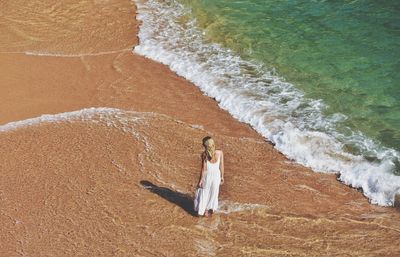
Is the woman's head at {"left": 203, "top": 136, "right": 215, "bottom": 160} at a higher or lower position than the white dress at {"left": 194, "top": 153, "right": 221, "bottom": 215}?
higher

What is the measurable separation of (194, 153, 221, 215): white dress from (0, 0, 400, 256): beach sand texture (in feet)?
0.67

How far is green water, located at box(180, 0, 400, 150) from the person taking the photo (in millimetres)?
12180

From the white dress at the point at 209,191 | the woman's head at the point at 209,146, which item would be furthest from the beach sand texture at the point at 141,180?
the woman's head at the point at 209,146

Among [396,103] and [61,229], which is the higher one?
[396,103]

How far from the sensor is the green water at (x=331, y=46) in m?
12.2

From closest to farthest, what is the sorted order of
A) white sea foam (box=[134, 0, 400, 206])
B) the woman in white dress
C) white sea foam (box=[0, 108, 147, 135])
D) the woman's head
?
the woman's head < the woman in white dress < white sea foam (box=[134, 0, 400, 206]) < white sea foam (box=[0, 108, 147, 135])

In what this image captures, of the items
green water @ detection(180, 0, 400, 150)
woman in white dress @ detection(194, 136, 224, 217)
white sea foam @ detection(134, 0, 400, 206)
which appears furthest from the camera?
green water @ detection(180, 0, 400, 150)

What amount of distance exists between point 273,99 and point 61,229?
218 inches


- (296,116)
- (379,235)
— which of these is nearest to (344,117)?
(296,116)

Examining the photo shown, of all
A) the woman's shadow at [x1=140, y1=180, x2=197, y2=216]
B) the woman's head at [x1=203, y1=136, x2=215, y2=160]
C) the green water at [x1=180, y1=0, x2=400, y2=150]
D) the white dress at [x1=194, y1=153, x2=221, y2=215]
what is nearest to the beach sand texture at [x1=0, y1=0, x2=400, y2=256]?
the woman's shadow at [x1=140, y1=180, x2=197, y2=216]

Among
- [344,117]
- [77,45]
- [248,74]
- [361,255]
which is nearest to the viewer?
[361,255]

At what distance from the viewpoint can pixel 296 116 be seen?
38.7 ft

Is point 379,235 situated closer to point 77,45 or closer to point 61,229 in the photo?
point 61,229

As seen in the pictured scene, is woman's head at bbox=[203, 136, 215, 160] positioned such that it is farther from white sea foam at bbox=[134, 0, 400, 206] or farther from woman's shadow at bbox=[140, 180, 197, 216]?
white sea foam at bbox=[134, 0, 400, 206]
